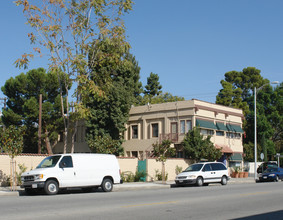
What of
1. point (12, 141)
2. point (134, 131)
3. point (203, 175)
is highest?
point (134, 131)

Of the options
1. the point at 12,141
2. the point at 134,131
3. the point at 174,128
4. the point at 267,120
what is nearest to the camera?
the point at 12,141

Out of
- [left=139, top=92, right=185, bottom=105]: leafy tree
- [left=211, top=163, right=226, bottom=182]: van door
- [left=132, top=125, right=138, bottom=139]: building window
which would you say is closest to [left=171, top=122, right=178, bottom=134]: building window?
[left=132, top=125, right=138, bottom=139]: building window

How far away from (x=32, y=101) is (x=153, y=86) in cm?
3627

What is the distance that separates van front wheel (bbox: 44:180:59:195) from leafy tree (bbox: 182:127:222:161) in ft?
57.2

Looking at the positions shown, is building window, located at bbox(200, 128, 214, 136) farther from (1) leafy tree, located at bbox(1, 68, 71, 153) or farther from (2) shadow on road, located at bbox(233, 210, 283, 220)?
(2) shadow on road, located at bbox(233, 210, 283, 220)

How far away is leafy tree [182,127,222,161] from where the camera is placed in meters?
34.3

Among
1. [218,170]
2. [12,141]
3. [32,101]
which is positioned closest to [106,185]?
[12,141]

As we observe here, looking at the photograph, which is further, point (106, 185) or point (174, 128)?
point (174, 128)

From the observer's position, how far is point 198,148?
113 feet

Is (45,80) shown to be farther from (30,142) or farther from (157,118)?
(157,118)

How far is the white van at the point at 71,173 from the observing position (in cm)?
1877

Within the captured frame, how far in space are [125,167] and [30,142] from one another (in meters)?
20.9

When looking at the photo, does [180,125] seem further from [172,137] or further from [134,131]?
[134,131]

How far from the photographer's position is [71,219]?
1009 cm
